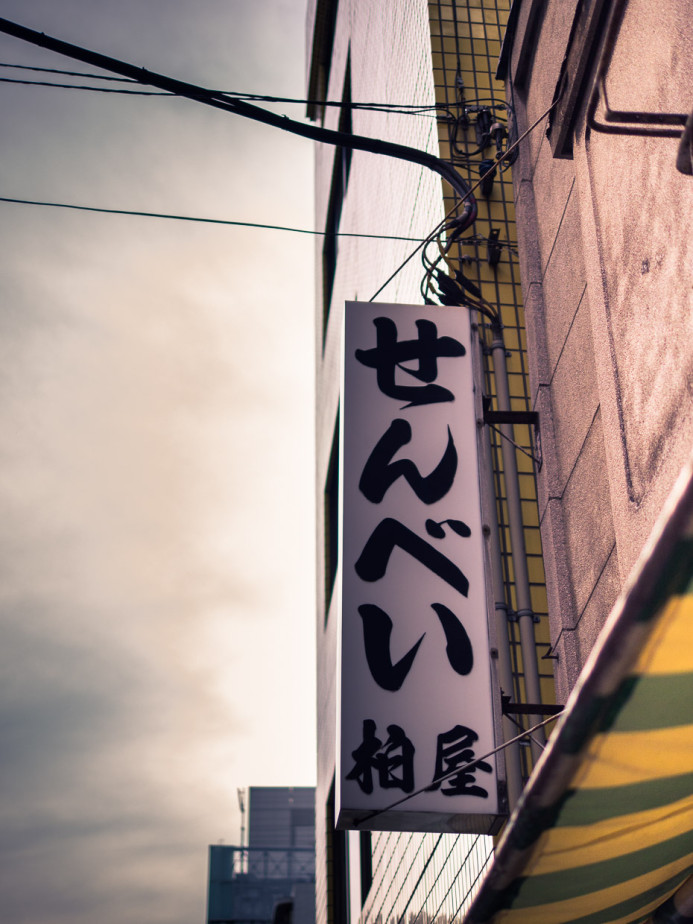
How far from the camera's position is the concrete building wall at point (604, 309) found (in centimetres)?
490

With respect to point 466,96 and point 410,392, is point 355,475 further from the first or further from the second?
point 466,96

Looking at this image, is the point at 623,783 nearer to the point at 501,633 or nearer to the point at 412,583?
the point at 412,583

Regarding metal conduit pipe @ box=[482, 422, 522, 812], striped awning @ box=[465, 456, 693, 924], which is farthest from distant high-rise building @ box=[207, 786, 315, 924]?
striped awning @ box=[465, 456, 693, 924]

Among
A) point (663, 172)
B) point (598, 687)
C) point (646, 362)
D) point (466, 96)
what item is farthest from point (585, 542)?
point (466, 96)

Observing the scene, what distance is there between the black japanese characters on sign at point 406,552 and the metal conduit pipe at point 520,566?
0.59 m

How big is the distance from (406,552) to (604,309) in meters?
2.24

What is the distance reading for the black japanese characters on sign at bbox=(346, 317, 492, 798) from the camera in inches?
250

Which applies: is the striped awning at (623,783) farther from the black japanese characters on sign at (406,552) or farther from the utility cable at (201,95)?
the utility cable at (201,95)

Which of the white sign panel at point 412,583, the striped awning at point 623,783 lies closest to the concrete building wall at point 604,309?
the white sign panel at point 412,583

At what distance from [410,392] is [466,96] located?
5.38 metres

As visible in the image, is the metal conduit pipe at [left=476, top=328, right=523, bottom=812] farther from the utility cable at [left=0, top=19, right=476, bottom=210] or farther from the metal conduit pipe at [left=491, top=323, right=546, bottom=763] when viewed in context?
the utility cable at [left=0, top=19, right=476, bottom=210]

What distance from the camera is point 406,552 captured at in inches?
278

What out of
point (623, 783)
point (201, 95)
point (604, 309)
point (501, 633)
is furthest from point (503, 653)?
point (201, 95)

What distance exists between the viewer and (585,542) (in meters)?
6.65
